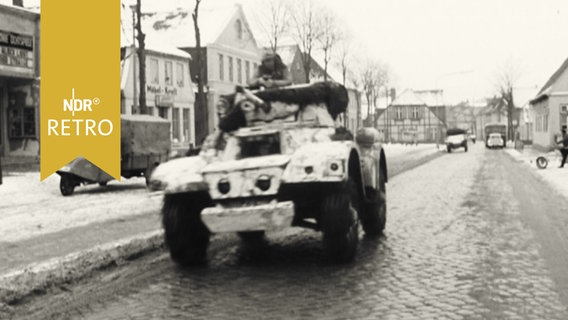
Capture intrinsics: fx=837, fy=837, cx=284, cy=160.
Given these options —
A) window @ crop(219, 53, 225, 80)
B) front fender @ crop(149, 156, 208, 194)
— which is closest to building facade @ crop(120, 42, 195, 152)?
window @ crop(219, 53, 225, 80)

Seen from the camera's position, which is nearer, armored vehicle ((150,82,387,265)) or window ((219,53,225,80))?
armored vehicle ((150,82,387,265))

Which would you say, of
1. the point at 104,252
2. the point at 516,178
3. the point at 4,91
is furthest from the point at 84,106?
the point at 4,91

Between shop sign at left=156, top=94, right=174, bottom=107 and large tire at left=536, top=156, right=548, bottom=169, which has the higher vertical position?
shop sign at left=156, top=94, right=174, bottom=107

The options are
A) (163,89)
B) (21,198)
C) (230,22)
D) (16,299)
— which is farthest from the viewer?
(230,22)

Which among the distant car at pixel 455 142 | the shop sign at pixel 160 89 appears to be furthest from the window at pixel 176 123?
the distant car at pixel 455 142

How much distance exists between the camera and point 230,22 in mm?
55031

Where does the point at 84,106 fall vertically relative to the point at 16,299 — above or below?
above

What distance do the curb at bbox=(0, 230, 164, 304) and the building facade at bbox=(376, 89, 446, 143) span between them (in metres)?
101

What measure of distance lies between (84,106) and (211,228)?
34.6 ft

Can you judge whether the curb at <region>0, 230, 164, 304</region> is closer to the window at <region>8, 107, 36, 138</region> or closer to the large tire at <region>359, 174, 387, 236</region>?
the large tire at <region>359, 174, 387, 236</region>

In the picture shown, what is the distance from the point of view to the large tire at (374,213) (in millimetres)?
10781

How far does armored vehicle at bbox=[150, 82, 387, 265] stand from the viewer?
817 centimetres

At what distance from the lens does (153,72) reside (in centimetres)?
4559

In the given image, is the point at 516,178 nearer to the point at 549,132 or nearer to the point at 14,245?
the point at 14,245
